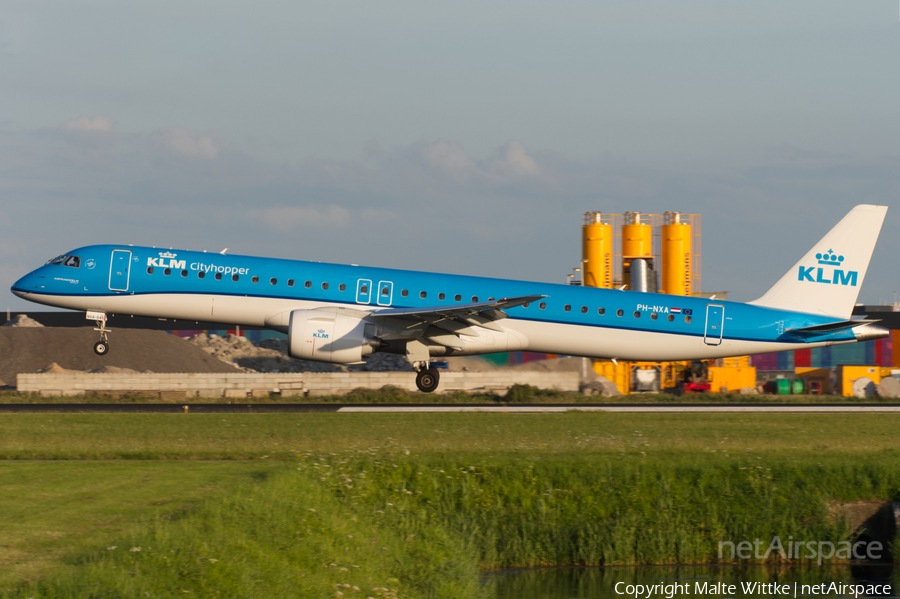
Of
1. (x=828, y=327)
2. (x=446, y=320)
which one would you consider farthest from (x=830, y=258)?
(x=446, y=320)

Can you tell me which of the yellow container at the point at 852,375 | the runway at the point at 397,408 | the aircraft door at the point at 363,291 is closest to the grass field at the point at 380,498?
the runway at the point at 397,408

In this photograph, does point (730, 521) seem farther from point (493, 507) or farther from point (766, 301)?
point (766, 301)

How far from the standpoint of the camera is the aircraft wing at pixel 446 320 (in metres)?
27.0

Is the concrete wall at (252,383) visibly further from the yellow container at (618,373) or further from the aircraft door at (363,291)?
the aircraft door at (363,291)

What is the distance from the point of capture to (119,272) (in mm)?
28359

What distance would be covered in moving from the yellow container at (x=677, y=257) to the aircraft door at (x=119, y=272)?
1132 inches

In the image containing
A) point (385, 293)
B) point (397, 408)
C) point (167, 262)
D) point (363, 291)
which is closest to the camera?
point (167, 262)

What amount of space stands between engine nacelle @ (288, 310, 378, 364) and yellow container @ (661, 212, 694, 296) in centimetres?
2431

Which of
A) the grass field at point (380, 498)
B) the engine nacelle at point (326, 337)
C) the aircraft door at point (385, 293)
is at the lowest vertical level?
the grass field at point (380, 498)

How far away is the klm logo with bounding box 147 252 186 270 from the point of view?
28281 mm

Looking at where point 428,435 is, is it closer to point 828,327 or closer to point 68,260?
point 68,260

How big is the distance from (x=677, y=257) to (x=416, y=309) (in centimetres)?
2310

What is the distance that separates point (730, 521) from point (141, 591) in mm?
10262

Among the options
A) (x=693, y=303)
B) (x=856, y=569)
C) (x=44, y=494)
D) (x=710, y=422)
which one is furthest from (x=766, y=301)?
(x=44, y=494)
